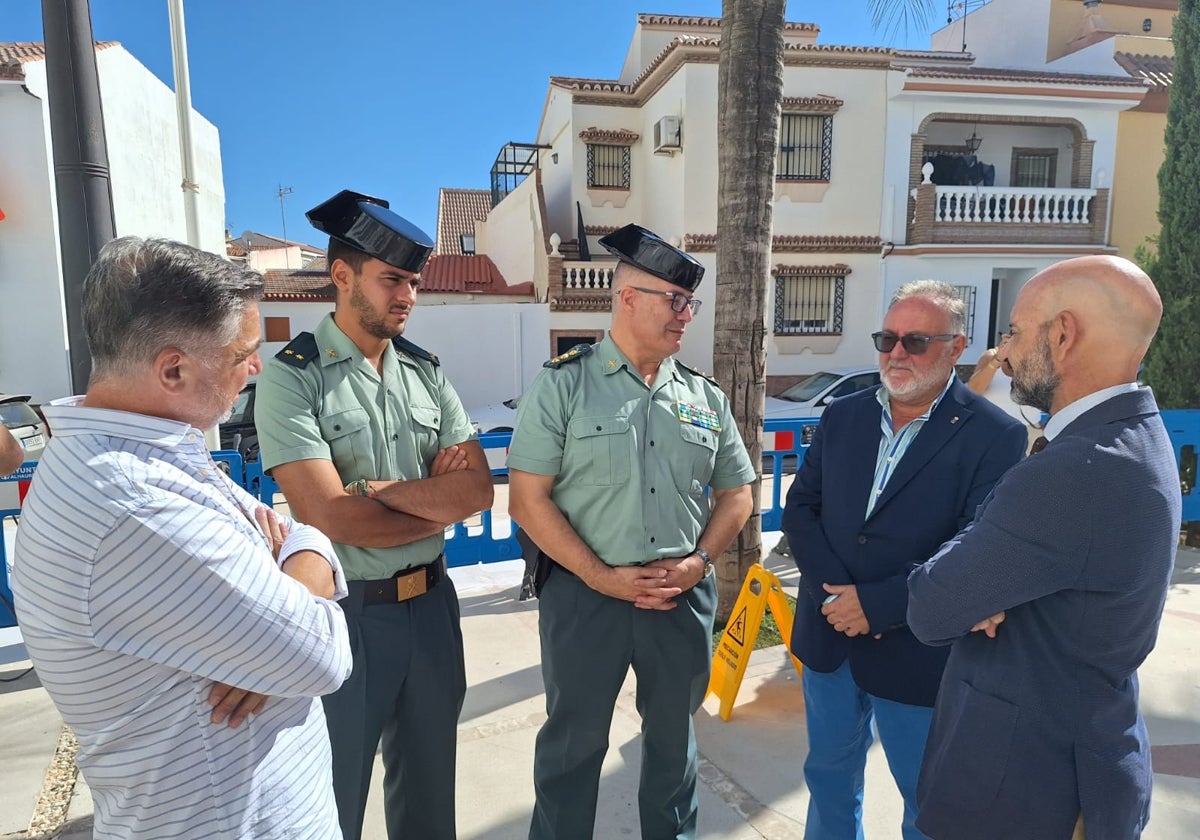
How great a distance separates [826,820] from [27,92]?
1559cm

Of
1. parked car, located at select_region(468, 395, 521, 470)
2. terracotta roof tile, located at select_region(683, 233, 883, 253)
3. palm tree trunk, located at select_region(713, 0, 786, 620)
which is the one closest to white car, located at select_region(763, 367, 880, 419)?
terracotta roof tile, located at select_region(683, 233, 883, 253)

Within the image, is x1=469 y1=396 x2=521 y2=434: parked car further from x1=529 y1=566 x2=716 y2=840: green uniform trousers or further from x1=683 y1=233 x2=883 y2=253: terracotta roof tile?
x1=529 y1=566 x2=716 y2=840: green uniform trousers

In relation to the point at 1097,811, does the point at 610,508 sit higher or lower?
higher

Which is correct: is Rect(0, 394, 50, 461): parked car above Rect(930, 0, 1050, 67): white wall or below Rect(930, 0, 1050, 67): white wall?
below

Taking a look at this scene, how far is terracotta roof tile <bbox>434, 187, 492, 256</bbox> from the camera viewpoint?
25391 millimetres

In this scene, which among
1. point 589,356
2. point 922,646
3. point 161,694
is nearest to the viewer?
point 161,694

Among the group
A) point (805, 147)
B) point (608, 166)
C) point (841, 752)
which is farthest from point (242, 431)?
point (805, 147)

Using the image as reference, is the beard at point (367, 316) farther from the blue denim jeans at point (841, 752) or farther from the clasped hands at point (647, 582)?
the blue denim jeans at point (841, 752)

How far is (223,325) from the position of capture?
123 cm

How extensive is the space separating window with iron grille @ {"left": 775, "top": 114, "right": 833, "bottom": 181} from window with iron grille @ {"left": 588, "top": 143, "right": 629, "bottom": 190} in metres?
3.54

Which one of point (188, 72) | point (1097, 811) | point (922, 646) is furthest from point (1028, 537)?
point (188, 72)

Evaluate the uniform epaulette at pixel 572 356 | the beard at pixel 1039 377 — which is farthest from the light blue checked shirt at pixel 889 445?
the uniform epaulette at pixel 572 356

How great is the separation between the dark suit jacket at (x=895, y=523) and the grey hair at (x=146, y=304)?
6.11ft

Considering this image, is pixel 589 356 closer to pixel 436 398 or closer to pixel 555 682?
pixel 436 398
